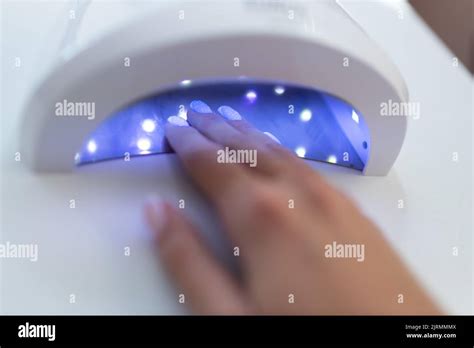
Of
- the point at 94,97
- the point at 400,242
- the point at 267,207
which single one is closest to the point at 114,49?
the point at 94,97

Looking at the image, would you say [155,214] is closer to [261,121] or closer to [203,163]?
[203,163]

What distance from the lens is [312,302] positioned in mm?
481

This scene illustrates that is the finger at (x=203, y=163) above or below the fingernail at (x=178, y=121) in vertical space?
below

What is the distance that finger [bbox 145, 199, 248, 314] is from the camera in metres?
0.49

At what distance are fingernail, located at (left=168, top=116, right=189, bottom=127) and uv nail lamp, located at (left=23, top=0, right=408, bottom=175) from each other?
0.5 inches

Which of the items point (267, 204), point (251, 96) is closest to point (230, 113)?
point (251, 96)

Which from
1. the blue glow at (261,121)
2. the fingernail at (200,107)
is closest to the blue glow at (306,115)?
the blue glow at (261,121)

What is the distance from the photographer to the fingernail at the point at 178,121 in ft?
2.07

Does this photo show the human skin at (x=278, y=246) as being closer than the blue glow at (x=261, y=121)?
Yes

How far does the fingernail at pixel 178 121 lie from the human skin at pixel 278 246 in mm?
56

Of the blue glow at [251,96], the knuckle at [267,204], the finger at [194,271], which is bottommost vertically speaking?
the finger at [194,271]

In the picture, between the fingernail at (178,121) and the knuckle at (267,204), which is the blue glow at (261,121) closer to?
the fingernail at (178,121)

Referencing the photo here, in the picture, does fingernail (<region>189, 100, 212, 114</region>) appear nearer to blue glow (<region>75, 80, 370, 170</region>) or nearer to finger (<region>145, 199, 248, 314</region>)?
blue glow (<region>75, 80, 370, 170</region>)

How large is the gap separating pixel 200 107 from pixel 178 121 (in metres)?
0.03
